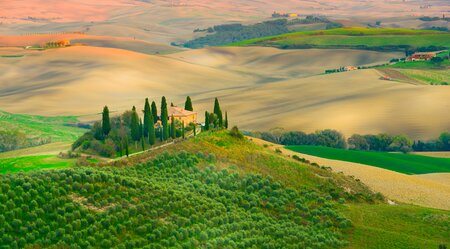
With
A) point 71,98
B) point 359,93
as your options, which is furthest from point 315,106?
point 71,98

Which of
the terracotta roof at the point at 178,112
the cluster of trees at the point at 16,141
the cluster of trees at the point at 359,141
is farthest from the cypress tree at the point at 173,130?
the cluster of trees at the point at 16,141

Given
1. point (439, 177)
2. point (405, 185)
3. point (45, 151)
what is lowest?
point (439, 177)

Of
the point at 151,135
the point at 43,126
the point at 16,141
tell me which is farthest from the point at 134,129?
the point at 43,126

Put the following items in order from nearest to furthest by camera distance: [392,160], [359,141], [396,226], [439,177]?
[396,226]
[439,177]
[392,160]
[359,141]

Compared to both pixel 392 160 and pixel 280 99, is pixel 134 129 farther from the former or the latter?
pixel 280 99

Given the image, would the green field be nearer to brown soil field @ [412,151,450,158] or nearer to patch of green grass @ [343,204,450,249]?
brown soil field @ [412,151,450,158]

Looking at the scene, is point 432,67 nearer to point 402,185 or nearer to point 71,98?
point 71,98
